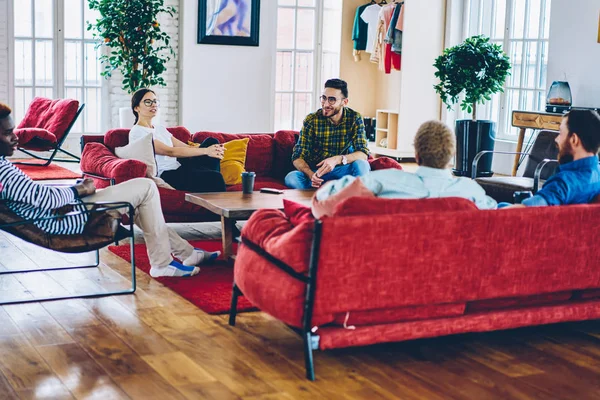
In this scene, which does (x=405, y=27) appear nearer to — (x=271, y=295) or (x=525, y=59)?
(x=525, y=59)

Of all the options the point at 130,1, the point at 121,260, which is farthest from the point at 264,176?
the point at 130,1

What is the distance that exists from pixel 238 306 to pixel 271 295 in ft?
2.87

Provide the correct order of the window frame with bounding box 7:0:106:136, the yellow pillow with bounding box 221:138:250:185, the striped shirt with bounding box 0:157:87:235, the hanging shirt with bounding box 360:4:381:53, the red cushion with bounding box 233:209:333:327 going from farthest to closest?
the hanging shirt with bounding box 360:4:381:53 < the window frame with bounding box 7:0:106:136 < the yellow pillow with bounding box 221:138:250:185 < the striped shirt with bounding box 0:157:87:235 < the red cushion with bounding box 233:209:333:327

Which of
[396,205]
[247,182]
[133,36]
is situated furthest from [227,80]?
[396,205]

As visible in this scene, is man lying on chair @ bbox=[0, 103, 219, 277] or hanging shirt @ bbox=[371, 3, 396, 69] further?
hanging shirt @ bbox=[371, 3, 396, 69]

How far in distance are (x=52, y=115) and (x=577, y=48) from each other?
539cm

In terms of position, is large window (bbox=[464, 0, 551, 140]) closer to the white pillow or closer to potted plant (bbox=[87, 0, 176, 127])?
potted plant (bbox=[87, 0, 176, 127])

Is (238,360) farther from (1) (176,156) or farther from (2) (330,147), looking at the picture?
(2) (330,147)

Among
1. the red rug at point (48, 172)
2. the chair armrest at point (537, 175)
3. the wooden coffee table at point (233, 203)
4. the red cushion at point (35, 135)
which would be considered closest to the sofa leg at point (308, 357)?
the wooden coffee table at point (233, 203)

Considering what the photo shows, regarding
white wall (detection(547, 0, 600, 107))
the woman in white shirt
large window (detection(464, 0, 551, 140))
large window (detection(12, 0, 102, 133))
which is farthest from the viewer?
large window (detection(12, 0, 102, 133))

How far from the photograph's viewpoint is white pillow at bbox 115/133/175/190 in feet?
17.9

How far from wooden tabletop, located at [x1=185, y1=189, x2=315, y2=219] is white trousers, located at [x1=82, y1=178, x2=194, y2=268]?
0.31 meters

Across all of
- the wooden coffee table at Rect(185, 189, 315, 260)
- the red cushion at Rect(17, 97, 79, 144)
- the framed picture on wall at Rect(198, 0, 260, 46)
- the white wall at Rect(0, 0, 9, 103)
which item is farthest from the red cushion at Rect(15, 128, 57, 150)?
the wooden coffee table at Rect(185, 189, 315, 260)

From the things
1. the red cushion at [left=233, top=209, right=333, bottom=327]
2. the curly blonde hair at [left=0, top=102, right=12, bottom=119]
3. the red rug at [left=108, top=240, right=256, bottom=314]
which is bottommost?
the red rug at [left=108, top=240, right=256, bottom=314]
